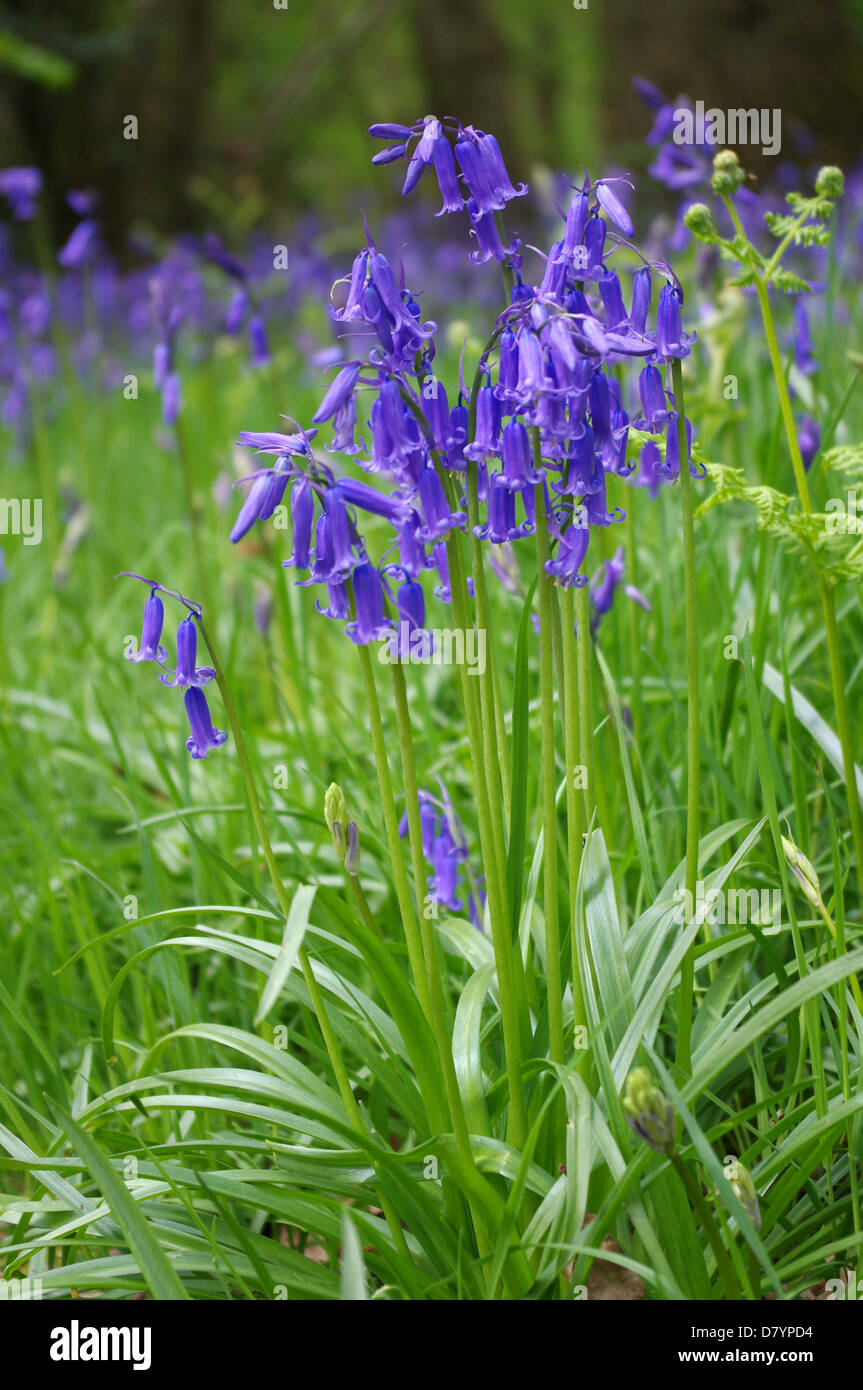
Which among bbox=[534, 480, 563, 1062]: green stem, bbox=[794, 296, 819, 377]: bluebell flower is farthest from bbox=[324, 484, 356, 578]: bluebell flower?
bbox=[794, 296, 819, 377]: bluebell flower

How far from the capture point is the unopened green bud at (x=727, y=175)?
223cm

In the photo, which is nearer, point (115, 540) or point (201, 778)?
point (201, 778)

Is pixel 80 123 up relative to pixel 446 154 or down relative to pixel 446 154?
up

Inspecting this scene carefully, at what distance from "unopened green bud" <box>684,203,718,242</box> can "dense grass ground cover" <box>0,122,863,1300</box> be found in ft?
1.33

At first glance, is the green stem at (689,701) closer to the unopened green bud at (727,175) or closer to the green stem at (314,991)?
the unopened green bud at (727,175)

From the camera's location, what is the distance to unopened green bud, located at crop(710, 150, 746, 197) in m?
2.23

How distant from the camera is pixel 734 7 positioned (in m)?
8.62

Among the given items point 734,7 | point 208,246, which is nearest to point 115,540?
point 208,246

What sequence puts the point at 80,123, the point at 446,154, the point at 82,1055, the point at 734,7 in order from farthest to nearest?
1. the point at 80,123
2. the point at 734,7
3. the point at 82,1055
4. the point at 446,154

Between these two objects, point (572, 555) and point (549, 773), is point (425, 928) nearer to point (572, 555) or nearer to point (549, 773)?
point (549, 773)

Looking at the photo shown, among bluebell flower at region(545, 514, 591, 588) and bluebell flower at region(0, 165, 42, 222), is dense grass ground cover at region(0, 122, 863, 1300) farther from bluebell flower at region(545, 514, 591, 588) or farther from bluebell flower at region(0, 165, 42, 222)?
bluebell flower at region(0, 165, 42, 222)

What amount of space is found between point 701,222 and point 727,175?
0.46ft
